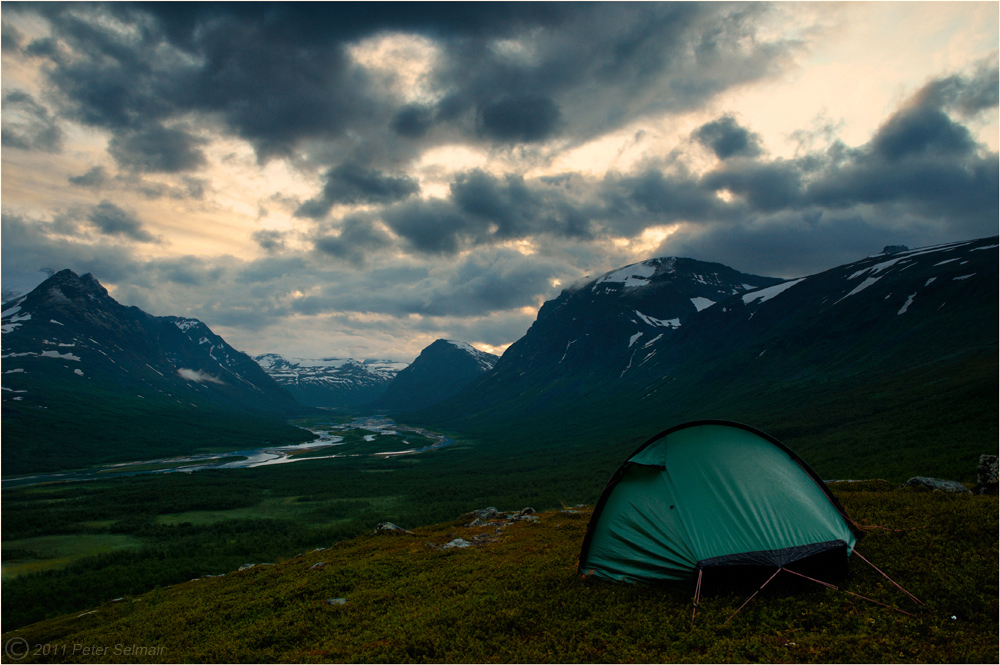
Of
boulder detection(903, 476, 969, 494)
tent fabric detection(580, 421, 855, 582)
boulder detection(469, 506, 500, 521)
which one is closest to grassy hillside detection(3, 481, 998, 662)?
tent fabric detection(580, 421, 855, 582)

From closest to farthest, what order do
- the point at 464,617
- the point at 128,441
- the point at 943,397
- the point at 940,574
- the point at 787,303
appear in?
1. the point at 940,574
2. the point at 464,617
3. the point at 943,397
4. the point at 128,441
5. the point at 787,303

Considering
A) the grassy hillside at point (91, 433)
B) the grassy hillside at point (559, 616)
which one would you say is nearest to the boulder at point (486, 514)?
the grassy hillside at point (559, 616)

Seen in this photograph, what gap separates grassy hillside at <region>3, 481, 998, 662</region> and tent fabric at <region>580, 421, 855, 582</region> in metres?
0.89

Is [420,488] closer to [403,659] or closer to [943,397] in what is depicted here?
[403,659]

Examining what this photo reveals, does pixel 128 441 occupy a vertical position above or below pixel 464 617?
below

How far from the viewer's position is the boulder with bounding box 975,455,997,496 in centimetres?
1975

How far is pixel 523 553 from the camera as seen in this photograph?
20.0 meters

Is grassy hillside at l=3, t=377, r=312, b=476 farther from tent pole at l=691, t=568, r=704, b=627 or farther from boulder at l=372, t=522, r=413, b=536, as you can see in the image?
tent pole at l=691, t=568, r=704, b=627

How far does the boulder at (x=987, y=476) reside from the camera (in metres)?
19.8

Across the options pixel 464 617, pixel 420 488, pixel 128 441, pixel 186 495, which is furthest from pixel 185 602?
pixel 128 441

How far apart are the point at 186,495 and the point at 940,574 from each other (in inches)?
3549

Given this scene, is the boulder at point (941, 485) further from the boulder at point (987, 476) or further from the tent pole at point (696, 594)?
the tent pole at point (696, 594)

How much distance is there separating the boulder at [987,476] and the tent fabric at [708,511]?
1185 cm

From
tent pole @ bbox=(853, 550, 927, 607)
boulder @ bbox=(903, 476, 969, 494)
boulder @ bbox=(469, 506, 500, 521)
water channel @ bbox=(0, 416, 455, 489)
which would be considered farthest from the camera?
water channel @ bbox=(0, 416, 455, 489)
